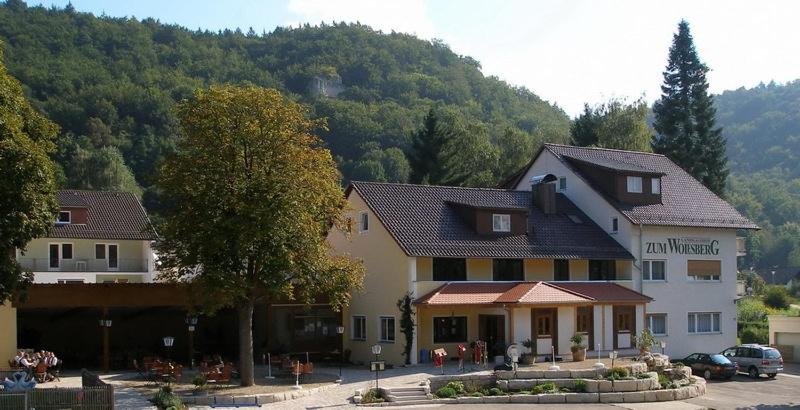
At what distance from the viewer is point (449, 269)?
3691 cm

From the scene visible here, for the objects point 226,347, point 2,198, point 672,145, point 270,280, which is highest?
point 672,145

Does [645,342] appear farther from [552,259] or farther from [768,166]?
[768,166]

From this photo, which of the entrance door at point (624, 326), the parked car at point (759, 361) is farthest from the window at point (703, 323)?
the entrance door at point (624, 326)

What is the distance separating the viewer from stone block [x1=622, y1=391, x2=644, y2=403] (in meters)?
30.0

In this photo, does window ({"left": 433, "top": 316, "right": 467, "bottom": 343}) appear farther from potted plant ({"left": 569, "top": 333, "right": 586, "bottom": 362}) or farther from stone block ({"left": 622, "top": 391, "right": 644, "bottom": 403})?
stone block ({"left": 622, "top": 391, "right": 644, "bottom": 403})

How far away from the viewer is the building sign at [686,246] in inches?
1650

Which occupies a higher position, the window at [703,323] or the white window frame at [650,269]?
the white window frame at [650,269]

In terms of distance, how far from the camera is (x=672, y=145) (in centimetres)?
6688

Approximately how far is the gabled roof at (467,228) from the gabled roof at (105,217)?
21379 mm

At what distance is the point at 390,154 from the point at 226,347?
50.2 meters

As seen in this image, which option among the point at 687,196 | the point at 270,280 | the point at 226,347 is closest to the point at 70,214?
the point at 226,347

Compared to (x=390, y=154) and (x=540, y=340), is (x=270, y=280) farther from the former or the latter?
(x=390, y=154)

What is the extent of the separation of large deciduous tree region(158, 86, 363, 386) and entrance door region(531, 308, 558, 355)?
9.80 metres

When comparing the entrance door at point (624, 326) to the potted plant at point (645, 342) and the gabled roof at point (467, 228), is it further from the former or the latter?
the gabled roof at point (467, 228)
